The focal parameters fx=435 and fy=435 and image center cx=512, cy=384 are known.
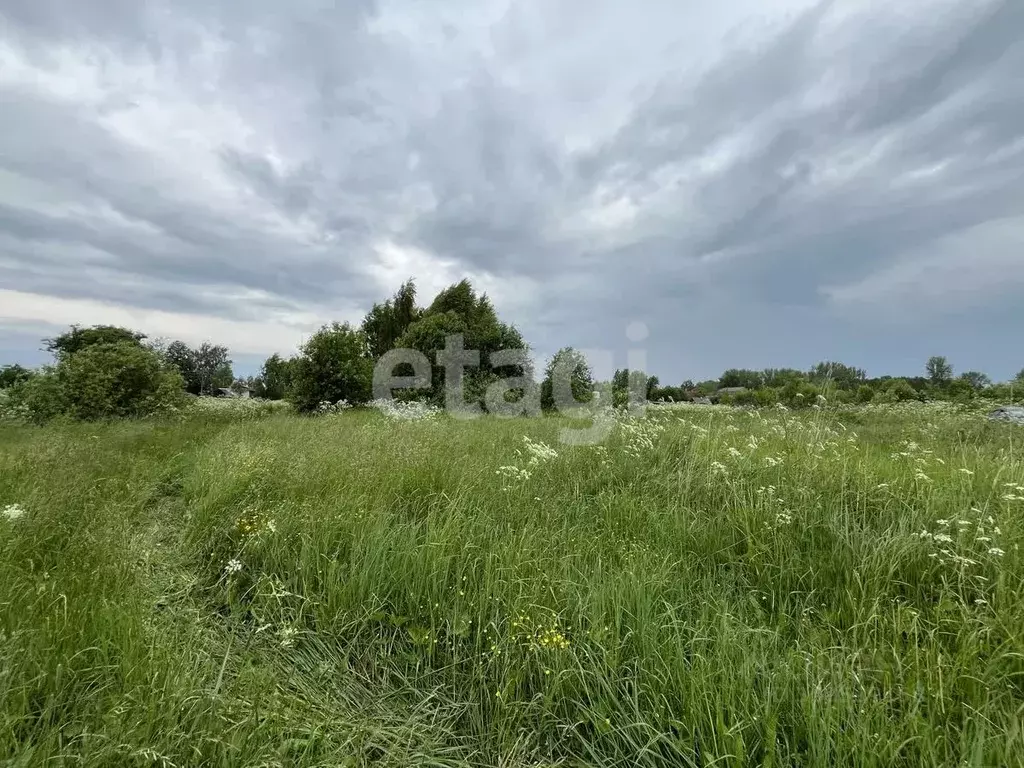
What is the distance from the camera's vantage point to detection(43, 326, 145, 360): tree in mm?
14145

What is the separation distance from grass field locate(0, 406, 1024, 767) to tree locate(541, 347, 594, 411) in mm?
13375

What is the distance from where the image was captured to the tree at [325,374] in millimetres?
15867

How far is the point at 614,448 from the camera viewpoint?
5.16 m

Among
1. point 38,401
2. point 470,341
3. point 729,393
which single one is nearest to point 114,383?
point 38,401

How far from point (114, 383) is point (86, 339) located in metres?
12.8

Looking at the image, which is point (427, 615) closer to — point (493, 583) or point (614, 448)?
point (493, 583)

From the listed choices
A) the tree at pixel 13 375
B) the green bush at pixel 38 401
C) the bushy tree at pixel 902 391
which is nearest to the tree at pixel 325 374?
the green bush at pixel 38 401

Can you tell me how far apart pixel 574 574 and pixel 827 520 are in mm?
1710

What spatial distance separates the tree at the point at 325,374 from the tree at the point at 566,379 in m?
7.60

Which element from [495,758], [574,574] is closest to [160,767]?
[495,758]

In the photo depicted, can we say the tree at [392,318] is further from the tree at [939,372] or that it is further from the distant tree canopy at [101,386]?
the tree at [939,372]

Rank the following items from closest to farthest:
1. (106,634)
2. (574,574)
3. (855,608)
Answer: (106,634), (855,608), (574,574)

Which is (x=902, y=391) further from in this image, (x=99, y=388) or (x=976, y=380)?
(x=99, y=388)

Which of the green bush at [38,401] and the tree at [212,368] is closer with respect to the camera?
the green bush at [38,401]
